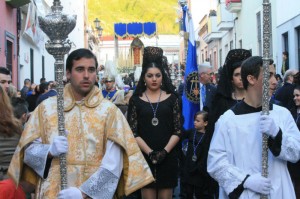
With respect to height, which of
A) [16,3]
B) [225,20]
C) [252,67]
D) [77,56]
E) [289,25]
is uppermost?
[225,20]

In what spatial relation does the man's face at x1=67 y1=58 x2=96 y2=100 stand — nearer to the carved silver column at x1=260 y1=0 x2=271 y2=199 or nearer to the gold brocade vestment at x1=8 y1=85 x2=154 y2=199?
the gold brocade vestment at x1=8 y1=85 x2=154 y2=199

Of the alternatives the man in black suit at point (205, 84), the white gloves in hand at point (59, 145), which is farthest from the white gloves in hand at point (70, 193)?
the man in black suit at point (205, 84)

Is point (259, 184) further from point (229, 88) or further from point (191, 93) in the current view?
point (191, 93)

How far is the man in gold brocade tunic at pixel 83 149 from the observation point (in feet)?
13.3

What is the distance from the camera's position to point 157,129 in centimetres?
631

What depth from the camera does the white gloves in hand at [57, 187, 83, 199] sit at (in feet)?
12.7

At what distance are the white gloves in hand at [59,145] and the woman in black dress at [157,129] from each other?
2.41 meters

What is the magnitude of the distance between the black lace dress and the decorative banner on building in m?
31.5

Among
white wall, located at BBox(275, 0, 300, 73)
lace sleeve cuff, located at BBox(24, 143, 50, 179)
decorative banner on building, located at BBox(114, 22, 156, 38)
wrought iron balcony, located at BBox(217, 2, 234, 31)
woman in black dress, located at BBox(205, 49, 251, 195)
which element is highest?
decorative banner on building, located at BBox(114, 22, 156, 38)

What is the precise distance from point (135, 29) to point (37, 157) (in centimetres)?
3427

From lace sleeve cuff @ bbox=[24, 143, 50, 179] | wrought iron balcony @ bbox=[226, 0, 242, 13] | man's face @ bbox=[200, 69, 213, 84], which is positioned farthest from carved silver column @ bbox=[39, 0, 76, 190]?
wrought iron balcony @ bbox=[226, 0, 242, 13]

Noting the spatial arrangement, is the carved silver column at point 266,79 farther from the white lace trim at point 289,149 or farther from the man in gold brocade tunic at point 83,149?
the man in gold brocade tunic at point 83,149

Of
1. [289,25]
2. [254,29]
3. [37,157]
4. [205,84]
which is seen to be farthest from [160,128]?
[254,29]

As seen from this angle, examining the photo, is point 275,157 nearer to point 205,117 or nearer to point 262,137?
point 262,137
